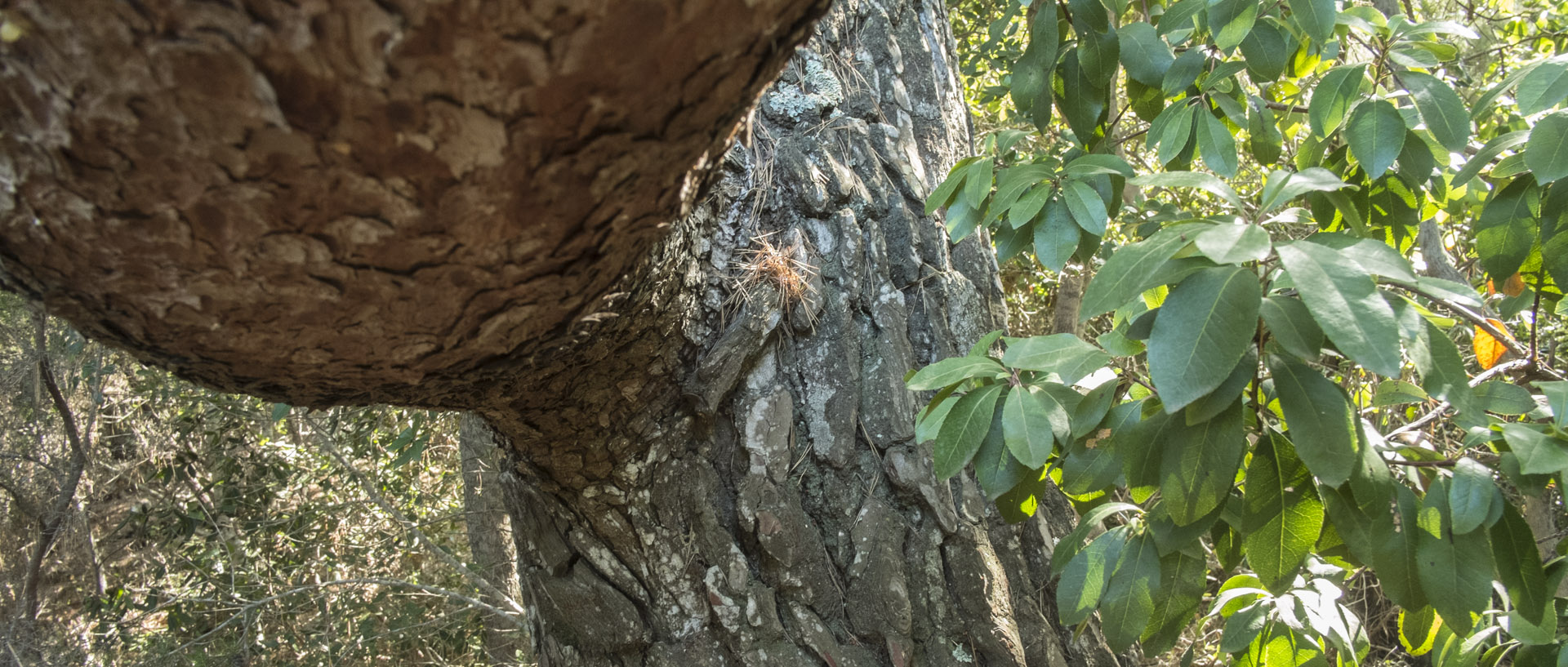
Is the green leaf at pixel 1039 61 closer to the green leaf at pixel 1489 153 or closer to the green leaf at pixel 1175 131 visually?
the green leaf at pixel 1175 131

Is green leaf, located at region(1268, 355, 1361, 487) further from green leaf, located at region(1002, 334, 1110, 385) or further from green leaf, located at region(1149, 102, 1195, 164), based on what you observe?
green leaf, located at region(1149, 102, 1195, 164)

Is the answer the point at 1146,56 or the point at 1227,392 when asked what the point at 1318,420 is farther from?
the point at 1146,56

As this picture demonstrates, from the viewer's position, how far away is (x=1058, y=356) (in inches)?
47.9

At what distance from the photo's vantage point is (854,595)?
154cm

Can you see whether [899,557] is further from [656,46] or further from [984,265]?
[656,46]

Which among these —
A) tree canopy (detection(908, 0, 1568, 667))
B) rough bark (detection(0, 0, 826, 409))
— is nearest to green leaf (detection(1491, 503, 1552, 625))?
tree canopy (detection(908, 0, 1568, 667))

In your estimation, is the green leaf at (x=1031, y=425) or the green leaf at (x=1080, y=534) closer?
the green leaf at (x=1031, y=425)

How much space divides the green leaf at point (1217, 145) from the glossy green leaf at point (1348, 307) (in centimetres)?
74

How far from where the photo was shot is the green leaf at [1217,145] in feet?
5.13

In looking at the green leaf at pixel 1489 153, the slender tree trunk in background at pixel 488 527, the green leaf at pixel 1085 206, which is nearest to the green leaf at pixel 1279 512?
the green leaf at pixel 1085 206

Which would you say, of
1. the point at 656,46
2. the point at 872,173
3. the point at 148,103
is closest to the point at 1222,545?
the point at 872,173

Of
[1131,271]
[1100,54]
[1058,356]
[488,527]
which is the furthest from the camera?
[488,527]

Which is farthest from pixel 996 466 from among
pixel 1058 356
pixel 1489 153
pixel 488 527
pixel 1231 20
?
pixel 488 527

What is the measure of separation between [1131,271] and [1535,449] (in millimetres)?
602
